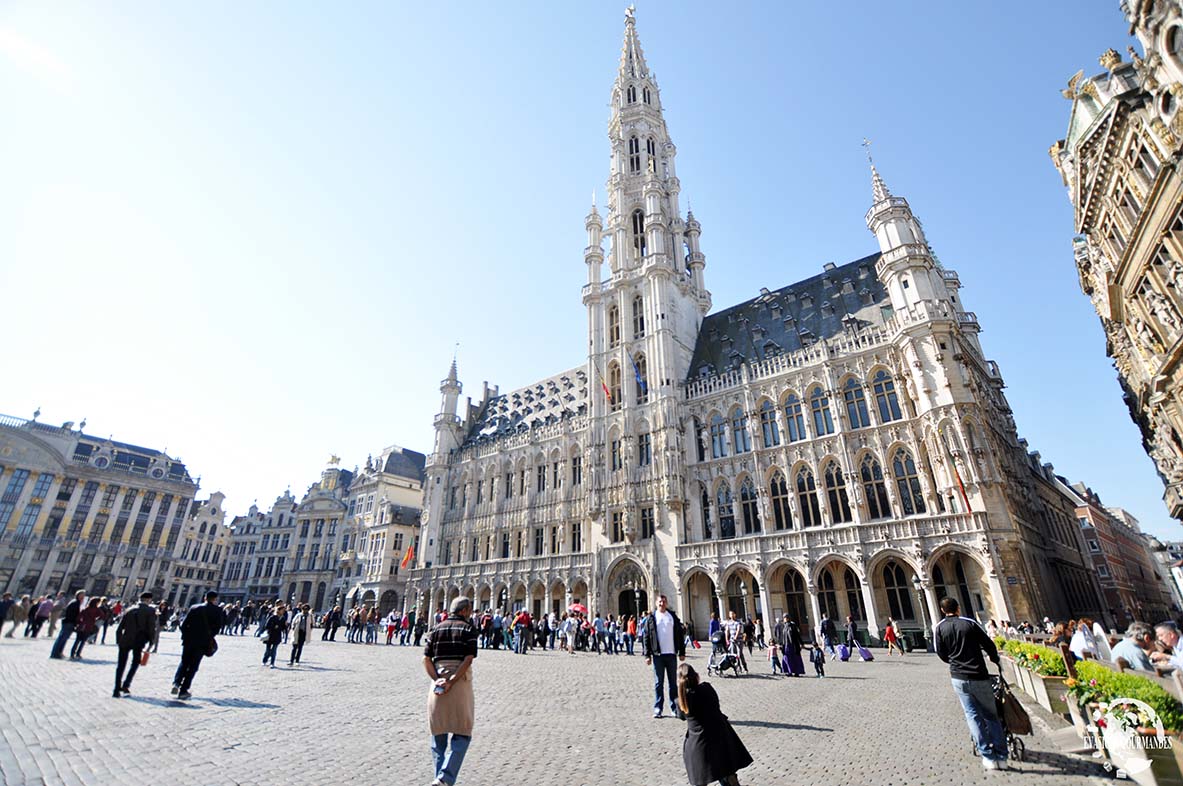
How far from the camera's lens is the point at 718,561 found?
1214 inches

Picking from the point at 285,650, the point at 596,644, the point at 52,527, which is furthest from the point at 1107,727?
the point at 52,527

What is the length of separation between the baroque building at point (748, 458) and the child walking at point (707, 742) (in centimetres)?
2464

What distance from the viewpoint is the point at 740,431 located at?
33.6 m

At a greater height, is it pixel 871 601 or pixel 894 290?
pixel 894 290

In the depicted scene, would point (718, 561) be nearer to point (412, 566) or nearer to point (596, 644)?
point (596, 644)

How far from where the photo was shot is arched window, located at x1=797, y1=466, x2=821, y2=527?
2927cm

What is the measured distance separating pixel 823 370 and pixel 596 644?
1972cm

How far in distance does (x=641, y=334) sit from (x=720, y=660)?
91.0 ft

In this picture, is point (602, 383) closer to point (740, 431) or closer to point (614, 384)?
point (614, 384)

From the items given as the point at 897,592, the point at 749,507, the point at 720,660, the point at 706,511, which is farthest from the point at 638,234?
the point at 720,660

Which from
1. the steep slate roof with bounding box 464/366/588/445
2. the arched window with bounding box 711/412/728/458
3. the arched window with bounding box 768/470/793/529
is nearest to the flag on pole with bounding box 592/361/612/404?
the steep slate roof with bounding box 464/366/588/445

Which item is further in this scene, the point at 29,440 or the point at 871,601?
the point at 29,440

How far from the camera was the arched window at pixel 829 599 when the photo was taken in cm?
2758

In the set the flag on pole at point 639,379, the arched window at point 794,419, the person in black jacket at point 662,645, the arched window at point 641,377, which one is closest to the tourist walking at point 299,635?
the person in black jacket at point 662,645
